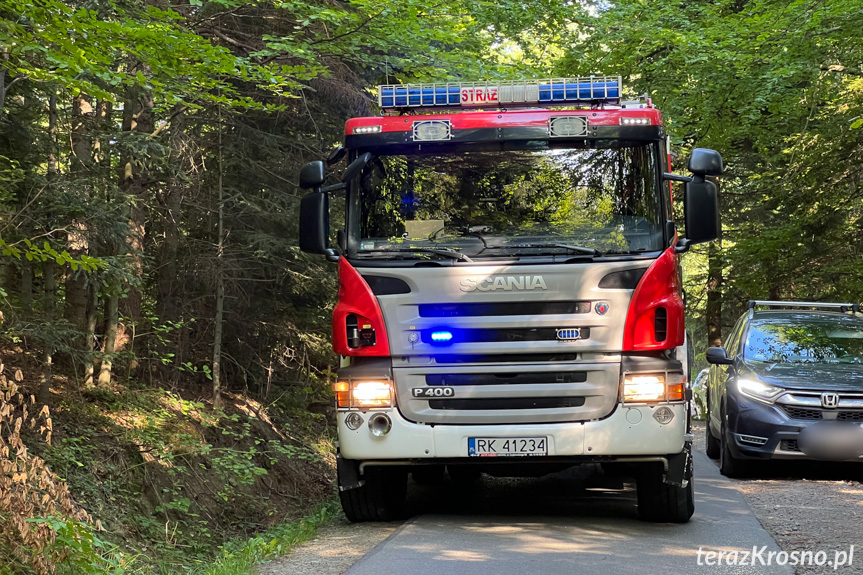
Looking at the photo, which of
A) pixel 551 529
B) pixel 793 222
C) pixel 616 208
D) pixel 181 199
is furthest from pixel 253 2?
pixel 793 222

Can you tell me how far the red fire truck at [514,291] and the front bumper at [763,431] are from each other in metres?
2.66

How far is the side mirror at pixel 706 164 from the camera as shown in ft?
23.0

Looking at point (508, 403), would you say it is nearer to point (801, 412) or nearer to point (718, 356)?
point (801, 412)

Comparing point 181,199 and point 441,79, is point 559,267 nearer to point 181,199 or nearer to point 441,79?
point 441,79

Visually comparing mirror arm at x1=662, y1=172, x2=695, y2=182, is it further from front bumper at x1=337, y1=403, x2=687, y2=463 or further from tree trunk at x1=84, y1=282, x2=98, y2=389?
tree trunk at x1=84, y1=282, x2=98, y2=389

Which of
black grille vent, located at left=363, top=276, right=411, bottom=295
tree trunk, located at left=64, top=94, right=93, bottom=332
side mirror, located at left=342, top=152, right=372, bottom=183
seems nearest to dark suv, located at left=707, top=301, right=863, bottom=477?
black grille vent, located at left=363, top=276, right=411, bottom=295

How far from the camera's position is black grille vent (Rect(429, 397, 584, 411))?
6.95m

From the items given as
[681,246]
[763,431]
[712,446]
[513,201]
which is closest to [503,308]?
[513,201]

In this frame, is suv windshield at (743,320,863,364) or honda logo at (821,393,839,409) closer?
honda logo at (821,393,839,409)

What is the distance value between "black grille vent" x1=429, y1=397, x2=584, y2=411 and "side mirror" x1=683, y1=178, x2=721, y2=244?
5.28 feet

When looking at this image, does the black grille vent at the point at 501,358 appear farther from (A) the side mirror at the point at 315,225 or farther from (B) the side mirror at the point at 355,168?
(B) the side mirror at the point at 355,168

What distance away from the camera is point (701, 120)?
1795 cm

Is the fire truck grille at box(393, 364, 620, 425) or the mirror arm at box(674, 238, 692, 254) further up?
the mirror arm at box(674, 238, 692, 254)

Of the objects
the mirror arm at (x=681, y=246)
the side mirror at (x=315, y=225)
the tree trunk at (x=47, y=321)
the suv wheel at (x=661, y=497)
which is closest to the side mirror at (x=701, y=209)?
the mirror arm at (x=681, y=246)
